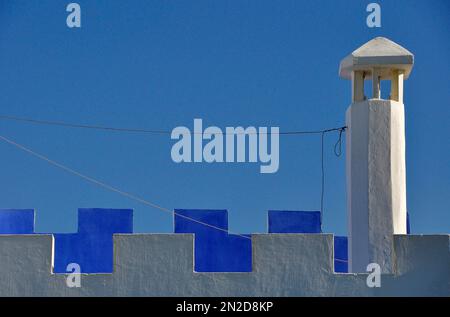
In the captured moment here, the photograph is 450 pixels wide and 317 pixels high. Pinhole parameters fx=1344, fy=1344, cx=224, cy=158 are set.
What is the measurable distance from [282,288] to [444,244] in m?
1.58

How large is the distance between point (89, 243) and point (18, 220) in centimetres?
82

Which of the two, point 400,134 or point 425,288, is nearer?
point 425,288

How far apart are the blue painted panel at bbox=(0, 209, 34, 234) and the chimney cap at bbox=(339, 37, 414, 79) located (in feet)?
12.8

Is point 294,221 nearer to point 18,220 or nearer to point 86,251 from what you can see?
point 86,251

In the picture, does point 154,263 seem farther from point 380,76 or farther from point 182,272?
point 380,76

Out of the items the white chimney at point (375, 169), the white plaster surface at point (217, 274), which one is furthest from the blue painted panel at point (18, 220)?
the white chimney at point (375, 169)

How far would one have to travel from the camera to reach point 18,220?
14898 mm

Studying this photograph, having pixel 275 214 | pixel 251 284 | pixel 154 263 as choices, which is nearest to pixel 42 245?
pixel 154 263

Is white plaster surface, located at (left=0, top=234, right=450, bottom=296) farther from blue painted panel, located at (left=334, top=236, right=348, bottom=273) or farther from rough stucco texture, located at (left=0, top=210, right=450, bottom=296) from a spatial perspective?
blue painted panel, located at (left=334, top=236, right=348, bottom=273)

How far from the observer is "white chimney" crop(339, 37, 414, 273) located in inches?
518

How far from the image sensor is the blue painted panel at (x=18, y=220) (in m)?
14.9
